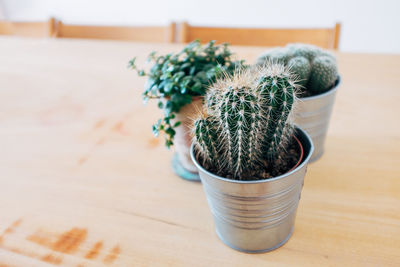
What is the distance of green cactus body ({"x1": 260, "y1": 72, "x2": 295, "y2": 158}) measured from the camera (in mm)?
433

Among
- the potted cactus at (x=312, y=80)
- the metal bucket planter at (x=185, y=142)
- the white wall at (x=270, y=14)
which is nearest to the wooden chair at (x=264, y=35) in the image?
the potted cactus at (x=312, y=80)

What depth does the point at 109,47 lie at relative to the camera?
1411 millimetres

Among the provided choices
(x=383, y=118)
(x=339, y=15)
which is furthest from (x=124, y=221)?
(x=339, y=15)

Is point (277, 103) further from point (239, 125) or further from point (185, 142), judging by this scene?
point (185, 142)

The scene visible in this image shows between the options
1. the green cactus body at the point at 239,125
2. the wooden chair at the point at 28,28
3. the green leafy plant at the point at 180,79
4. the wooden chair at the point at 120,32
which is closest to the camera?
the green cactus body at the point at 239,125

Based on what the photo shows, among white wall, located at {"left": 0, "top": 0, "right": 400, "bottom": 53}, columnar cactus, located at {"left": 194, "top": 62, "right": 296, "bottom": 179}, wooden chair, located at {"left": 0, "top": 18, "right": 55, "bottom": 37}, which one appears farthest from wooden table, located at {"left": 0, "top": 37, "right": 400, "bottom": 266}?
white wall, located at {"left": 0, "top": 0, "right": 400, "bottom": 53}

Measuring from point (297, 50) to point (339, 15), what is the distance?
212 centimetres

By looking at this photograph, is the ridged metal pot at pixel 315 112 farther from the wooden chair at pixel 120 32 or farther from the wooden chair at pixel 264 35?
the wooden chair at pixel 120 32

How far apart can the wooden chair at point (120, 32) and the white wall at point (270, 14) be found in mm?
1334

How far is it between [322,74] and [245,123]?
260 millimetres

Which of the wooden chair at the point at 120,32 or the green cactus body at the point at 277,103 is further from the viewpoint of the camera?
the wooden chair at the point at 120,32

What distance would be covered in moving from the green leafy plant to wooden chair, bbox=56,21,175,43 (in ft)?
2.82

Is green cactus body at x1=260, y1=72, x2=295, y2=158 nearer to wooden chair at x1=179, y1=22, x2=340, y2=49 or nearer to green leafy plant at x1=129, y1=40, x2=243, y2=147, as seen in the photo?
green leafy plant at x1=129, y1=40, x2=243, y2=147

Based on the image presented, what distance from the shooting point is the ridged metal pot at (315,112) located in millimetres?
596
